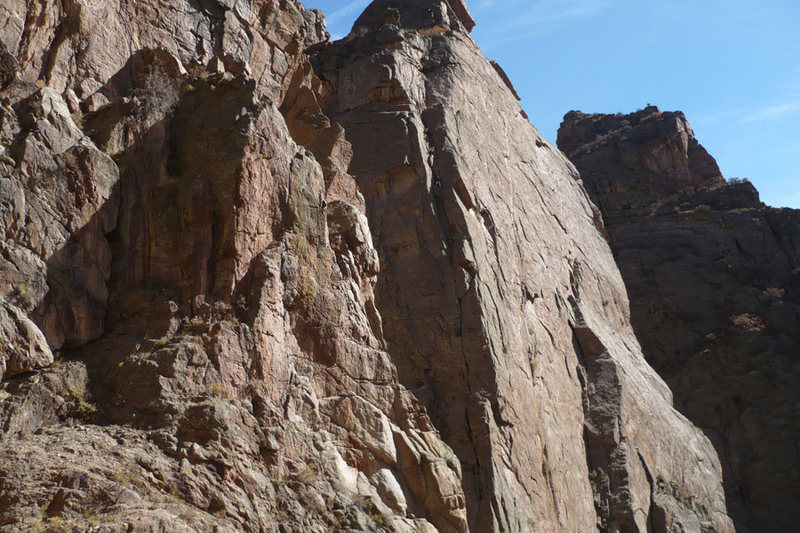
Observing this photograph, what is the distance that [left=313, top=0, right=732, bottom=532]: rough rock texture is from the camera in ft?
85.0

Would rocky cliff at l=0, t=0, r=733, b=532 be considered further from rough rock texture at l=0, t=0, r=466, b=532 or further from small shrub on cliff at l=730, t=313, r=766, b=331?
small shrub on cliff at l=730, t=313, r=766, b=331

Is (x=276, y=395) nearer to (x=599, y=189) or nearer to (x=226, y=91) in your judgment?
(x=226, y=91)

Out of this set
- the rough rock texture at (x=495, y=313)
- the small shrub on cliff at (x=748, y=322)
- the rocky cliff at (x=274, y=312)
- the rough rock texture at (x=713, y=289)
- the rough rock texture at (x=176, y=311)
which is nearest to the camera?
the rough rock texture at (x=176, y=311)

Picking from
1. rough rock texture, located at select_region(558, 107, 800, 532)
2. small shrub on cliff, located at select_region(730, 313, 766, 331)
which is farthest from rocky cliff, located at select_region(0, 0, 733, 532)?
small shrub on cliff, located at select_region(730, 313, 766, 331)

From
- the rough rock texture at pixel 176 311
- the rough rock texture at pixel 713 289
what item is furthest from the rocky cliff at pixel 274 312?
the rough rock texture at pixel 713 289

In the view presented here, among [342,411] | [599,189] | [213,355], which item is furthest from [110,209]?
[599,189]

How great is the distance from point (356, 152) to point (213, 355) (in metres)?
15.1

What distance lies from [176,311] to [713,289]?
42702 mm

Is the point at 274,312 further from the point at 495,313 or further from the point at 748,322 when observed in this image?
the point at 748,322

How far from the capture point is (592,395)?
32219mm

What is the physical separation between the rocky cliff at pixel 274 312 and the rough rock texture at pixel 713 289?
10980 millimetres

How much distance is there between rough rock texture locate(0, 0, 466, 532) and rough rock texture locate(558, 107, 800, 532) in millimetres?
26166

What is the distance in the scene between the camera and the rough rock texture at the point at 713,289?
145 ft

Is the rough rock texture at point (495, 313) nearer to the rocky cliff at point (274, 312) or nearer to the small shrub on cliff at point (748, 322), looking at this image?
the rocky cliff at point (274, 312)
